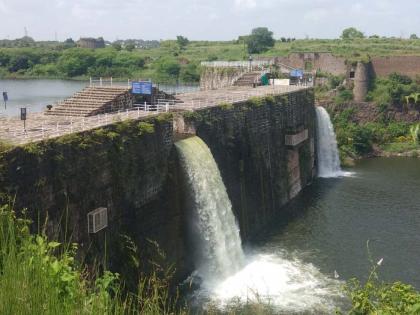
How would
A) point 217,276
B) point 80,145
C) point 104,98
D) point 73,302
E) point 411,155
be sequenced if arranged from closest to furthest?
point 73,302 → point 80,145 → point 217,276 → point 104,98 → point 411,155

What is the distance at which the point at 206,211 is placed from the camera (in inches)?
859

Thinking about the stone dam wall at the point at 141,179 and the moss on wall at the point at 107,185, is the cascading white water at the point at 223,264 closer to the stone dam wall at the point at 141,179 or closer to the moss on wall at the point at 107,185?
the stone dam wall at the point at 141,179

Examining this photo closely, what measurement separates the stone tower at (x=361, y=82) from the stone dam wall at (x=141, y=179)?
28.4 metres

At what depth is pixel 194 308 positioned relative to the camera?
749 inches

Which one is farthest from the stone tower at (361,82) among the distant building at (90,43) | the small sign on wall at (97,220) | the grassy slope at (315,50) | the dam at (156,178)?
the distant building at (90,43)

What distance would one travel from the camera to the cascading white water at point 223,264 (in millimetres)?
20595

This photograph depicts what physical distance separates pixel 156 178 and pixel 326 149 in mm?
27732

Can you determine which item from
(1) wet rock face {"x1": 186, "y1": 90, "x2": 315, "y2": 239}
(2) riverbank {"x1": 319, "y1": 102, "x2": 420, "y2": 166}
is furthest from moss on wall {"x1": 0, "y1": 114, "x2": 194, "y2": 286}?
(2) riverbank {"x1": 319, "y1": 102, "x2": 420, "y2": 166}

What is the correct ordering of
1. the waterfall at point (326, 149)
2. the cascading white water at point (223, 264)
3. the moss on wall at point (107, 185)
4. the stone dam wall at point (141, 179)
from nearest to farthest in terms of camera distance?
1. the moss on wall at point (107, 185)
2. the stone dam wall at point (141, 179)
3. the cascading white water at point (223, 264)
4. the waterfall at point (326, 149)

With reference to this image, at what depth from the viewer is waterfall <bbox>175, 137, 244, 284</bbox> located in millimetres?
21609

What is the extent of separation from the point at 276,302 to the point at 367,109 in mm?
41758

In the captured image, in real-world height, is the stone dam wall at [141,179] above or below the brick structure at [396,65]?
below

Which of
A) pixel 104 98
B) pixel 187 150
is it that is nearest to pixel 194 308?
pixel 187 150

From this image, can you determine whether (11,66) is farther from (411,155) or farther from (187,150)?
(187,150)
